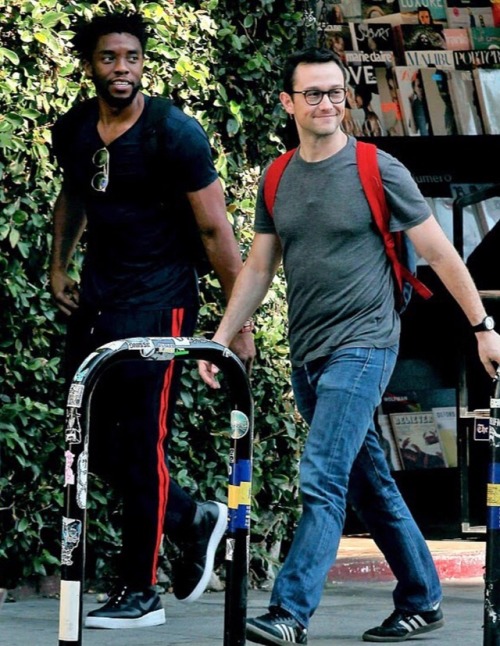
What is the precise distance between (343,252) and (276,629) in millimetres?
1339

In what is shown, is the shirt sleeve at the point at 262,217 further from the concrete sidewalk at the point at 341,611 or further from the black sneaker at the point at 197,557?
the concrete sidewalk at the point at 341,611

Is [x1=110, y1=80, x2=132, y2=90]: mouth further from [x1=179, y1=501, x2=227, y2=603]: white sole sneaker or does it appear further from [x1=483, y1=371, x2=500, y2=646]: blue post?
[x1=483, y1=371, x2=500, y2=646]: blue post

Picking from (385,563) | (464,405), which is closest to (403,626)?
(385,563)

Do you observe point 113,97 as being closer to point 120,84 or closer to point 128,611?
point 120,84

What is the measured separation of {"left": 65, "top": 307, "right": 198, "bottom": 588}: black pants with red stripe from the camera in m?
5.97

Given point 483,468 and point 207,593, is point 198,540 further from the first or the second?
point 483,468

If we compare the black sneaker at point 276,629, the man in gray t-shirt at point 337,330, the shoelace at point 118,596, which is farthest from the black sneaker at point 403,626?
the shoelace at point 118,596

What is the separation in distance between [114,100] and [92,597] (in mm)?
2288

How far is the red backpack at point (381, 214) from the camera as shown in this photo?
5.70 meters

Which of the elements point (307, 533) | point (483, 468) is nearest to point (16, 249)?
point (307, 533)

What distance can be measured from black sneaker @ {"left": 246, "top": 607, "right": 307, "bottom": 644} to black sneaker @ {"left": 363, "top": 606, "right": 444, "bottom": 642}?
1.44 feet

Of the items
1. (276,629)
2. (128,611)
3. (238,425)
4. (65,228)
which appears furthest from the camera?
(65,228)

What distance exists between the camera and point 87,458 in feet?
14.2

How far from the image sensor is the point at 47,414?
6.71 metres
